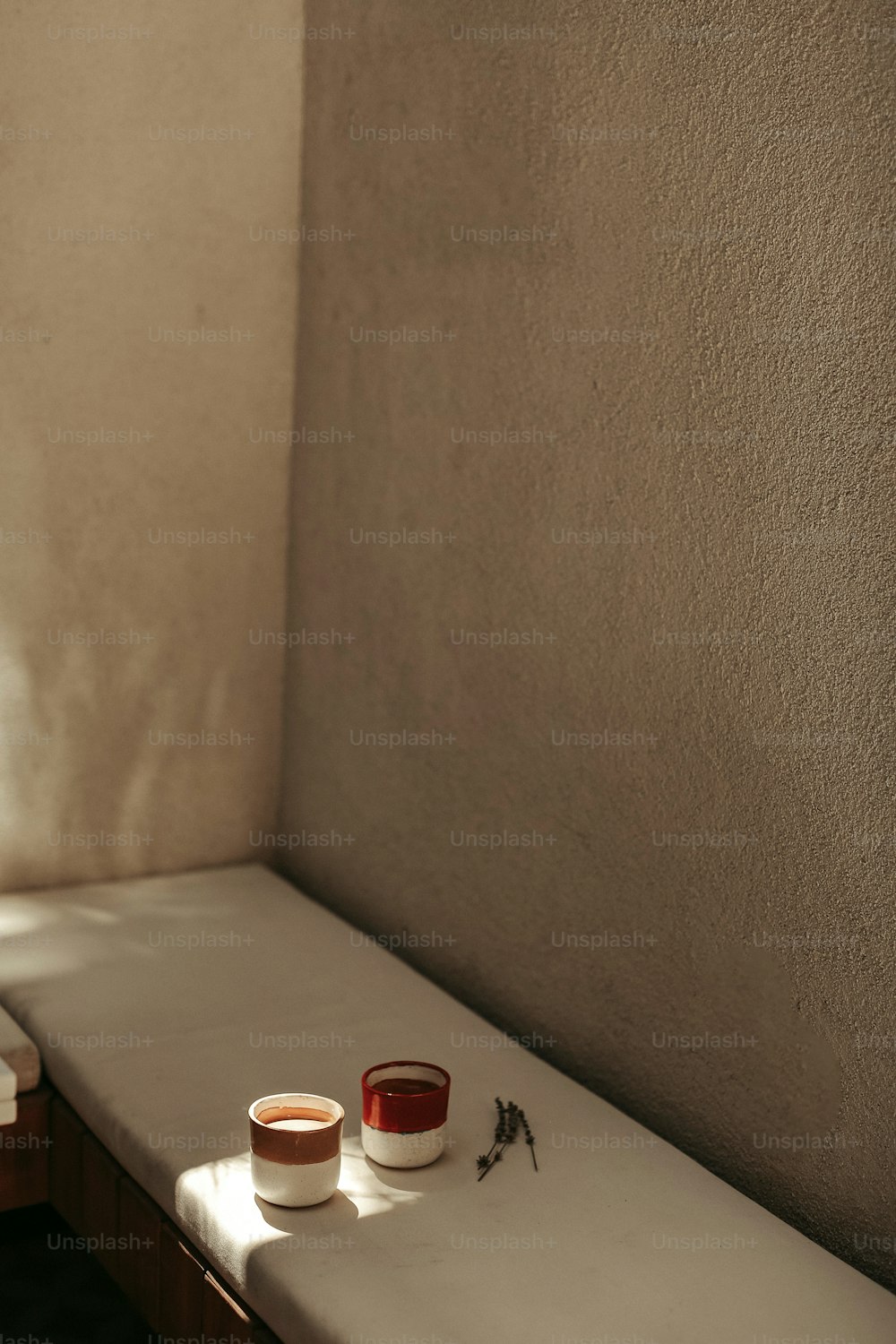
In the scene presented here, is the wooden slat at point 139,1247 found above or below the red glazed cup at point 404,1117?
below

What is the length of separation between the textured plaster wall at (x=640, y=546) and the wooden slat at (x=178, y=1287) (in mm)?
857

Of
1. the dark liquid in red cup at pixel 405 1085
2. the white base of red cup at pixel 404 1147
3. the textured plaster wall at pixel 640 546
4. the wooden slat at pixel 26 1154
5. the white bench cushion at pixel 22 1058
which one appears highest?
the textured plaster wall at pixel 640 546

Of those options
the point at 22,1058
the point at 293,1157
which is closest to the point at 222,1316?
the point at 293,1157

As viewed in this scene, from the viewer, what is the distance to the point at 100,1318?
2.44 metres

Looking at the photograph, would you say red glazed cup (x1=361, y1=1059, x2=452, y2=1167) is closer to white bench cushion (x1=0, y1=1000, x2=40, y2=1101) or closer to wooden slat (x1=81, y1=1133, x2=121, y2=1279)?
wooden slat (x1=81, y1=1133, x2=121, y2=1279)

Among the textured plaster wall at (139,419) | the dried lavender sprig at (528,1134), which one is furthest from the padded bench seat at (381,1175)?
the textured plaster wall at (139,419)

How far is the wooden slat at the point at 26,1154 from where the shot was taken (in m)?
2.54

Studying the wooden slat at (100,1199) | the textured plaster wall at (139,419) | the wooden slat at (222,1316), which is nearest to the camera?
the wooden slat at (222,1316)

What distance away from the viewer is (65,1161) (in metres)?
2.53

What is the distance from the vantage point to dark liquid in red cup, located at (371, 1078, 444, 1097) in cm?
220

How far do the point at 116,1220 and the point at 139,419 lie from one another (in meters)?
1.96

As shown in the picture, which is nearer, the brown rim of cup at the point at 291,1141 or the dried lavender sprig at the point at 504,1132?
the brown rim of cup at the point at 291,1141

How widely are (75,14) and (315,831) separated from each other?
214 centimetres

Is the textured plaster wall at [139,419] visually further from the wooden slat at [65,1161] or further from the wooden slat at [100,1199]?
the wooden slat at [100,1199]
